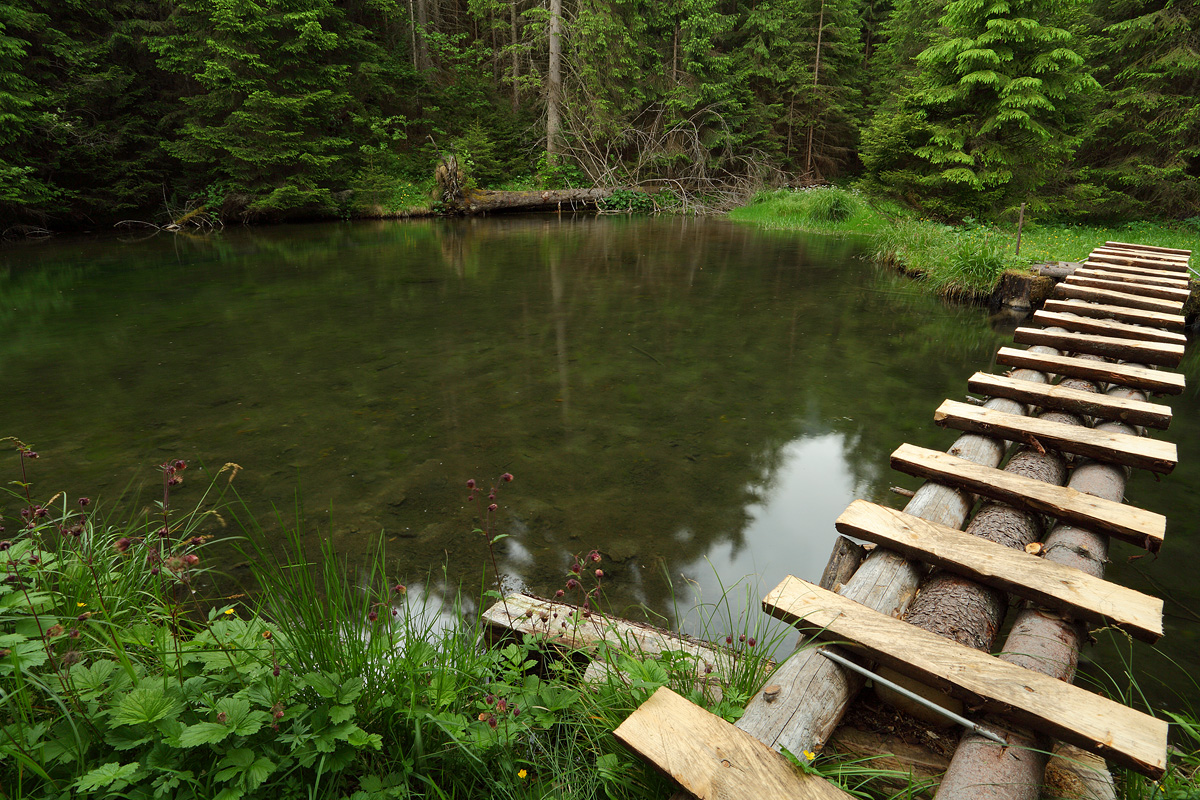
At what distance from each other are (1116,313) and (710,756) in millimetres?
5170

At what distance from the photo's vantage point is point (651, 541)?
2.80 m

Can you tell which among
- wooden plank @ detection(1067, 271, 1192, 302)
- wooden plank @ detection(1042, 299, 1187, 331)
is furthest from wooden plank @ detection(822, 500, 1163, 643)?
wooden plank @ detection(1067, 271, 1192, 302)

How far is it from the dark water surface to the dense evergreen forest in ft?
22.1

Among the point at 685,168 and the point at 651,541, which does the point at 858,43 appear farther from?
the point at 651,541

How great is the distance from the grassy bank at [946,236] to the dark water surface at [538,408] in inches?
22.2

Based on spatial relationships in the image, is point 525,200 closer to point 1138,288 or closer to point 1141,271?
point 1141,271

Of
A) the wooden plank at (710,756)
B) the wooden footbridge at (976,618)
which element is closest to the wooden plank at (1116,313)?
the wooden footbridge at (976,618)

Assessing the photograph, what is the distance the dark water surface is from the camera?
2785 mm

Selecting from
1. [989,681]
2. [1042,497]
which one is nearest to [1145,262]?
[1042,497]

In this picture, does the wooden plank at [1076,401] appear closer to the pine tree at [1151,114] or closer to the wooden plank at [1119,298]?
the wooden plank at [1119,298]

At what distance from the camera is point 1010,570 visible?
1878 mm

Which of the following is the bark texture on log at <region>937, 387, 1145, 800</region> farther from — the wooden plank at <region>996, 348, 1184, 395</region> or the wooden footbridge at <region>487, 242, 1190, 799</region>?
the wooden plank at <region>996, 348, 1184, 395</region>

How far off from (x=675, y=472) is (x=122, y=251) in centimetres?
1195

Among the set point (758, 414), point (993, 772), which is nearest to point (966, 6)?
point (758, 414)
